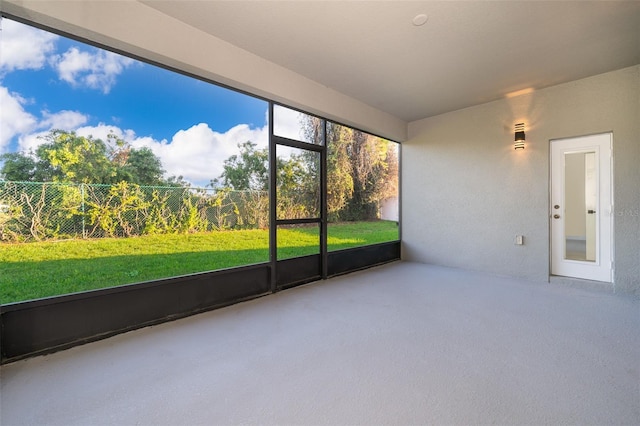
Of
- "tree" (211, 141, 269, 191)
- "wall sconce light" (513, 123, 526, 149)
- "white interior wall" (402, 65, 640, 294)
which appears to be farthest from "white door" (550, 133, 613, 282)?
"tree" (211, 141, 269, 191)

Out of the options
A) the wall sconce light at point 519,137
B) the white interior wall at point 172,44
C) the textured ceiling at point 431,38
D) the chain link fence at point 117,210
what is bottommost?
the chain link fence at point 117,210

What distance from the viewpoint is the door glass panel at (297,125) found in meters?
3.59

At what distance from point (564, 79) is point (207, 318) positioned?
5.24 m

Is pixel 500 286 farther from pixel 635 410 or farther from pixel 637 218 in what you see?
pixel 635 410

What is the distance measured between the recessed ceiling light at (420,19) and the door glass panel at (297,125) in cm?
179

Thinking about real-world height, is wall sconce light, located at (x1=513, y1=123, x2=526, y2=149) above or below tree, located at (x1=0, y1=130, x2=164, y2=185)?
above

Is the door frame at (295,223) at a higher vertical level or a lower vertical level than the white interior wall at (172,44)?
lower

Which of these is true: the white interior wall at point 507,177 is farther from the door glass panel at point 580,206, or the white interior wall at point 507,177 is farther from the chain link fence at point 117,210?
the chain link fence at point 117,210

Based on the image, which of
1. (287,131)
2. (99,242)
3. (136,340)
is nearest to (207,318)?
(136,340)

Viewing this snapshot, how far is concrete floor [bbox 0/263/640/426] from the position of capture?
4.80 ft

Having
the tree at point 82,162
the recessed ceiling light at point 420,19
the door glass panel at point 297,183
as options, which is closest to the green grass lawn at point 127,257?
the door glass panel at point 297,183

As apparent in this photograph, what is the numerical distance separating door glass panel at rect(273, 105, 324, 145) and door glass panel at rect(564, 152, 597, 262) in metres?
3.53

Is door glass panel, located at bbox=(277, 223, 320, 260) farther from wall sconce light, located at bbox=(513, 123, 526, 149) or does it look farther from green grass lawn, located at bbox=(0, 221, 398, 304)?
wall sconce light, located at bbox=(513, 123, 526, 149)

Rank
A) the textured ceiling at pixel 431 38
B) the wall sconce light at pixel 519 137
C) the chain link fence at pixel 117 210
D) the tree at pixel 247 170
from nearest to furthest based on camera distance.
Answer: the chain link fence at pixel 117 210
the textured ceiling at pixel 431 38
the tree at pixel 247 170
the wall sconce light at pixel 519 137
